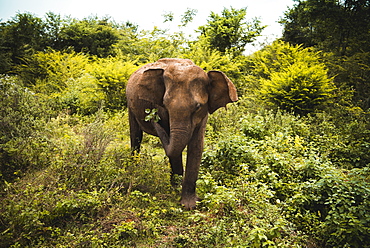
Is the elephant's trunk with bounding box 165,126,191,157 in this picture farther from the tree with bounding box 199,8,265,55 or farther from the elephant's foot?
the tree with bounding box 199,8,265,55

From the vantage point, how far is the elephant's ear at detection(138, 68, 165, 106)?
14.0 feet

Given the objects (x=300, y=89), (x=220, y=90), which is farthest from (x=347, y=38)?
(x=220, y=90)

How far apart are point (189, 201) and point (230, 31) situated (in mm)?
16853

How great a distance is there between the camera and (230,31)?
62.0 feet

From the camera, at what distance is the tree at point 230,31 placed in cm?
1898

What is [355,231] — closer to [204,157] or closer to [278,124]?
[204,157]

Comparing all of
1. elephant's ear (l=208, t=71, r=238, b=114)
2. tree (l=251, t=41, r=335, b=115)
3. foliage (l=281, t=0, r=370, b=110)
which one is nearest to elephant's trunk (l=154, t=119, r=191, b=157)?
elephant's ear (l=208, t=71, r=238, b=114)

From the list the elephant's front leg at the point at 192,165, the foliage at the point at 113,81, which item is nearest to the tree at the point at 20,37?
the foliage at the point at 113,81

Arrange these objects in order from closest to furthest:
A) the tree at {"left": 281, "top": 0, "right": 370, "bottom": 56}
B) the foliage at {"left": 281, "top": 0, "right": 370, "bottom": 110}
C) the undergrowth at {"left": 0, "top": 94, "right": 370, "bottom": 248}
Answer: the undergrowth at {"left": 0, "top": 94, "right": 370, "bottom": 248} < the foliage at {"left": 281, "top": 0, "right": 370, "bottom": 110} < the tree at {"left": 281, "top": 0, "right": 370, "bottom": 56}

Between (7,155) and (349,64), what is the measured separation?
15.1 m

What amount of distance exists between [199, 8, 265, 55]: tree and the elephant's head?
1524 centimetres

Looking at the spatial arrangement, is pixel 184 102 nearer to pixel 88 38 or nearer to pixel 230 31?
pixel 230 31

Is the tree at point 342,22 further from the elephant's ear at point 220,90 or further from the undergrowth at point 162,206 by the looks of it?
the elephant's ear at point 220,90

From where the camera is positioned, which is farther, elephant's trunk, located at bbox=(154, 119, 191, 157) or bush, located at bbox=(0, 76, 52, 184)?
bush, located at bbox=(0, 76, 52, 184)
